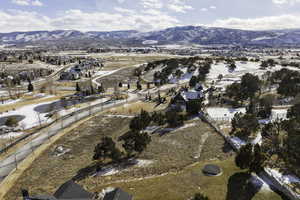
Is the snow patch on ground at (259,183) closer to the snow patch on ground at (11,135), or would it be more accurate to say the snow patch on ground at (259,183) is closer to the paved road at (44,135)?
the paved road at (44,135)

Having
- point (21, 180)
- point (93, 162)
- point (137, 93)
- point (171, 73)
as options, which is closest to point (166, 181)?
point (93, 162)

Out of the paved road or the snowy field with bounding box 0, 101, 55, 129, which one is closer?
the paved road

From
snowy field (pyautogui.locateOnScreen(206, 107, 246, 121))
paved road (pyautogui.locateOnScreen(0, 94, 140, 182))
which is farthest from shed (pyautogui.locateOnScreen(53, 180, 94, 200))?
snowy field (pyautogui.locateOnScreen(206, 107, 246, 121))

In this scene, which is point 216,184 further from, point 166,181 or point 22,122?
point 22,122

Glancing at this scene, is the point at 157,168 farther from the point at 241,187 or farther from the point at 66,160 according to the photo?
the point at 66,160

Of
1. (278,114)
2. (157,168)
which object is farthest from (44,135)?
(278,114)

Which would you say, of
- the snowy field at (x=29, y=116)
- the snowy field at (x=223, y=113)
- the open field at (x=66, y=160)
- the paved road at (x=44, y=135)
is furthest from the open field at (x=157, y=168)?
the snowy field at (x=29, y=116)

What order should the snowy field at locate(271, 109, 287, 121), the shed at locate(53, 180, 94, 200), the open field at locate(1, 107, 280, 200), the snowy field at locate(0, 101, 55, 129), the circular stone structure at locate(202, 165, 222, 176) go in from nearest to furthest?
the shed at locate(53, 180, 94, 200), the open field at locate(1, 107, 280, 200), the circular stone structure at locate(202, 165, 222, 176), the snowy field at locate(271, 109, 287, 121), the snowy field at locate(0, 101, 55, 129)

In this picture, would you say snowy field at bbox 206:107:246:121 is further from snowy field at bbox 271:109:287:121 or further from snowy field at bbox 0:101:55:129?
snowy field at bbox 0:101:55:129

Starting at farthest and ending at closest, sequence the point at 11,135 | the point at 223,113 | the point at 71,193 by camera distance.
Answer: the point at 223,113 < the point at 11,135 < the point at 71,193
